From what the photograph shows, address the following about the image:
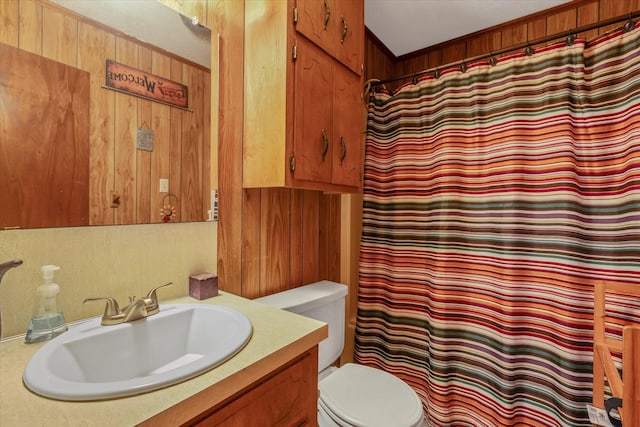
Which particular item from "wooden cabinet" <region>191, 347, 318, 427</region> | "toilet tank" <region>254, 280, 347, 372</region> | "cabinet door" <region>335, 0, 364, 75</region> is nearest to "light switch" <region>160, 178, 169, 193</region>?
"toilet tank" <region>254, 280, 347, 372</region>

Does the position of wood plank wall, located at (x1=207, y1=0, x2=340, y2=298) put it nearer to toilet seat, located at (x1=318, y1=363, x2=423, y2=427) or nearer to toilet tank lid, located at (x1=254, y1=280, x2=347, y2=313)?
toilet tank lid, located at (x1=254, y1=280, x2=347, y2=313)

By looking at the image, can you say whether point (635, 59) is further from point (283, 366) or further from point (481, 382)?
point (283, 366)

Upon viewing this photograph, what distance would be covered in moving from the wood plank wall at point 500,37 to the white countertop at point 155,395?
187cm

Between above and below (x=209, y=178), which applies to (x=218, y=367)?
below

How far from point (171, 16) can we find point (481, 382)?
2.06 metres

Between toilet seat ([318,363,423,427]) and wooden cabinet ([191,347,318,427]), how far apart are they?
378 mm

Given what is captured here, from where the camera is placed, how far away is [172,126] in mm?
1037

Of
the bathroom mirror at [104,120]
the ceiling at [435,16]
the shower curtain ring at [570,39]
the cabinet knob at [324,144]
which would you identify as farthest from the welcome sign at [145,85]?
the shower curtain ring at [570,39]

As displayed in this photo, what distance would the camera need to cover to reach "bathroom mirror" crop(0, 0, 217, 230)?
0.75 metres

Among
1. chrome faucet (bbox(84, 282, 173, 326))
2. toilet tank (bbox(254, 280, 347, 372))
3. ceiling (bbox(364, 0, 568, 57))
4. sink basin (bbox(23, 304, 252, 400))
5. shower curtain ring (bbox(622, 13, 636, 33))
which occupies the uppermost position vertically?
ceiling (bbox(364, 0, 568, 57))

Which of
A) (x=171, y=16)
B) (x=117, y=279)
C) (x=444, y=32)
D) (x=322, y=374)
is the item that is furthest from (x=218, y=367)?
(x=444, y=32)

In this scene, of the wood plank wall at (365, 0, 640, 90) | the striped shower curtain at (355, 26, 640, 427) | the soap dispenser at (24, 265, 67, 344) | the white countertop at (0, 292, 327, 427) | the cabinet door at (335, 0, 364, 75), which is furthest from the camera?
the wood plank wall at (365, 0, 640, 90)

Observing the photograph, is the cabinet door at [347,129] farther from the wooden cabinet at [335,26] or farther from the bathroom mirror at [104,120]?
the bathroom mirror at [104,120]

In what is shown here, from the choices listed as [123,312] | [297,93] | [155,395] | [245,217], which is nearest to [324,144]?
[297,93]
